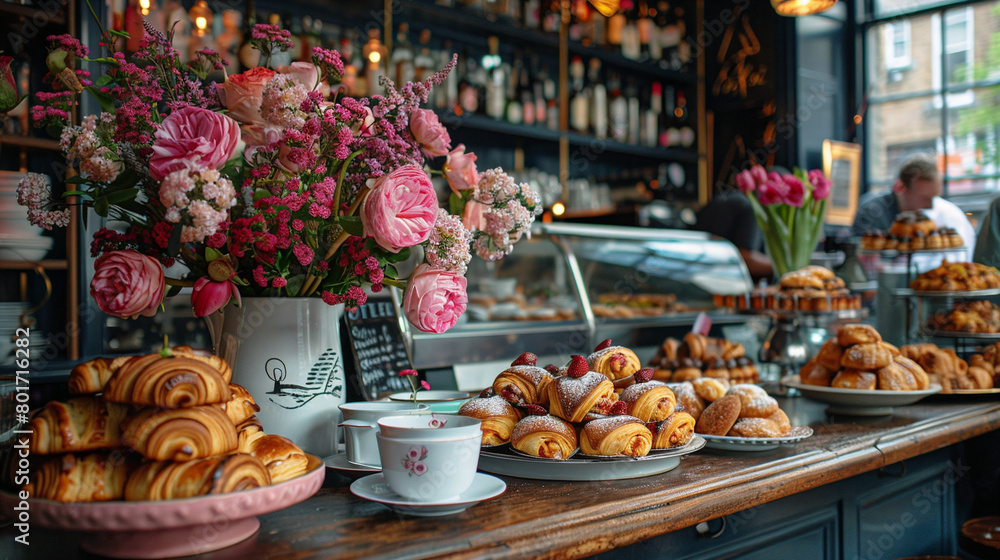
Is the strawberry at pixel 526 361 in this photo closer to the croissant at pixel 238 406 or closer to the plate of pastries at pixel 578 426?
the plate of pastries at pixel 578 426

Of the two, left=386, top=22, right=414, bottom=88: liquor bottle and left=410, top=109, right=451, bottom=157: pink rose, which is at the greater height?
left=386, top=22, right=414, bottom=88: liquor bottle

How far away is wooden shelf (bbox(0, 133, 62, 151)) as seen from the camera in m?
2.53

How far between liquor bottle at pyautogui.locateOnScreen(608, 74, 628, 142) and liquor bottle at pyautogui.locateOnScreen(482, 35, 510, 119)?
0.98 m

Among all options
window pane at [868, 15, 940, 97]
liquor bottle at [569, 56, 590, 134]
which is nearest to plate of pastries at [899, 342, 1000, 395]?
liquor bottle at [569, 56, 590, 134]

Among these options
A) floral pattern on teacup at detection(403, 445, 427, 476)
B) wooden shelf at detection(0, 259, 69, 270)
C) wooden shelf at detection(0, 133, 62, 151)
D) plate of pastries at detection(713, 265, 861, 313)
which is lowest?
floral pattern on teacup at detection(403, 445, 427, 476)

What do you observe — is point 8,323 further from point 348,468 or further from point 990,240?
point 990,240

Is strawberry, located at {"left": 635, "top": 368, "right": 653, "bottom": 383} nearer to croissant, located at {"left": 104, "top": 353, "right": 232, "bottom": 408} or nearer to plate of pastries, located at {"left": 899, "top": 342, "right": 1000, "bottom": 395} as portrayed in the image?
croissant, located at {"left": 104, "top": 353, "right": 232, "bottom": 408}

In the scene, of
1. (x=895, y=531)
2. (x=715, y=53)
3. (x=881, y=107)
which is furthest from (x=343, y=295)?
(x=881, y=107)

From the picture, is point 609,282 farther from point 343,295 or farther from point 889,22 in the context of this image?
point 889,22

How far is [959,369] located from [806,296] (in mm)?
437

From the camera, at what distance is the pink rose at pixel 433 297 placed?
1.05m

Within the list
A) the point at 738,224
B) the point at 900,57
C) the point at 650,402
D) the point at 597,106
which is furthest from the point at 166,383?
the point at 900,57

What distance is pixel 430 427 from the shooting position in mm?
933

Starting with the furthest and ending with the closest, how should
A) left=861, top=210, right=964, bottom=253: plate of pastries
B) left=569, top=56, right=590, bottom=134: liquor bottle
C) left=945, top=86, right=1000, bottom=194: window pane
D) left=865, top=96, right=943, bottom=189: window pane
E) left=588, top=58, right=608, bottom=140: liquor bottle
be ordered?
1. left=865, top=96, right=943, bottom=189: window pane
2. left=945, top=86, right=1000, bottom=194: window pane
3. left=588, top=58, right=608, bottom=140: liquor bottle
4. left=569, top=56, right=590, bottom=134: liquor bottle
5. left=861, top=210, right=964, bottom=253: plate of pastries
